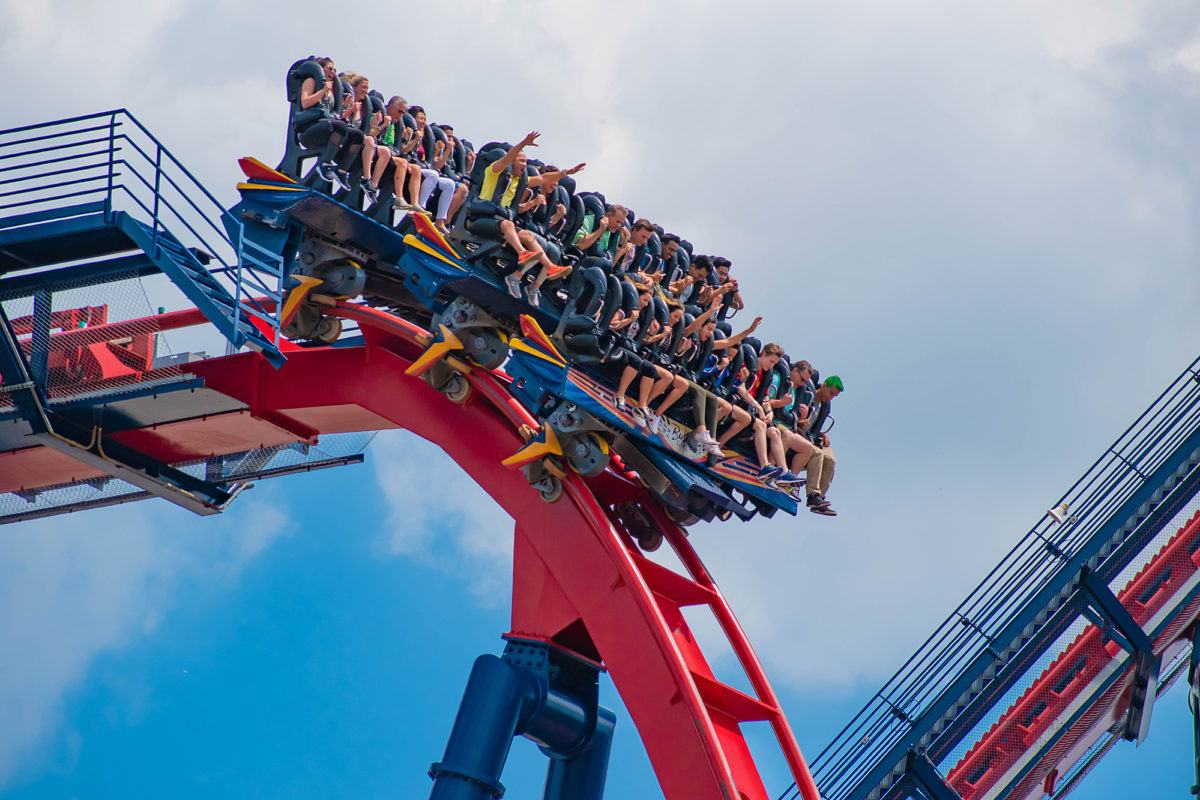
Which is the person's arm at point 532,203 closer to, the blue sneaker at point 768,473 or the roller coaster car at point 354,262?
the roller coaster car at point 354,262

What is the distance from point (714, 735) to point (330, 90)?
443cm

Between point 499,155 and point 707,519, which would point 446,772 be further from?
point 499,155

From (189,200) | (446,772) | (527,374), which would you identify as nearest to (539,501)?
(527,374)

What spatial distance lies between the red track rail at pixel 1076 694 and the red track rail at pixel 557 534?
1.49m

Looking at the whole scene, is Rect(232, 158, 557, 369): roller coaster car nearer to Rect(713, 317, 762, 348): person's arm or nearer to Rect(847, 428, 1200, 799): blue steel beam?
Rect(713, 317, 762, 348): person's arm

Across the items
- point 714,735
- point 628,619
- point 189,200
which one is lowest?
point 714,735

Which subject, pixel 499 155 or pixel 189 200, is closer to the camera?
pixel 189 200

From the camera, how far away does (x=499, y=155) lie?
12828 millimetres

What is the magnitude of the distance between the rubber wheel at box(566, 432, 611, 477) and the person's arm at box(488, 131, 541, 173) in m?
1.78

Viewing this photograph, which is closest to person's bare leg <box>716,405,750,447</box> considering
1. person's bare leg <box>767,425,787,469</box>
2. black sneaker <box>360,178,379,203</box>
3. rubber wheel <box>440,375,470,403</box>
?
person's bare leg <box>767,425,787,469</box>

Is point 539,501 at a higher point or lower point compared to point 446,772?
higher

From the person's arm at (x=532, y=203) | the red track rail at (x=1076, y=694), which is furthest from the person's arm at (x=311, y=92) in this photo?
the red track rail at (x=1076, y=694)

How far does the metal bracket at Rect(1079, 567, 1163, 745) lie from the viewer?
12.4 metres

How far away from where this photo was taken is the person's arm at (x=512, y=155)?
40.6 feet
